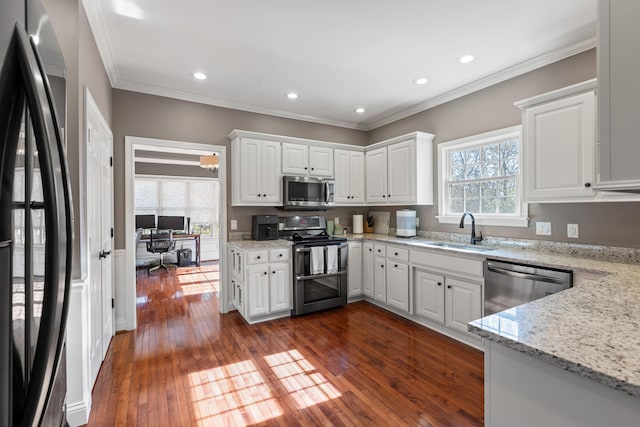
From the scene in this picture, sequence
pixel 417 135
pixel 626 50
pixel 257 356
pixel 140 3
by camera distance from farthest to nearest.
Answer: pixel 417 135
pixel 257 356
pixel 140 3
pixel 626 50

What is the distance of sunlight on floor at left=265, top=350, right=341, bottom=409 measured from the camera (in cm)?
214

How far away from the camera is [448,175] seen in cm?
388

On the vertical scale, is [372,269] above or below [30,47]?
below

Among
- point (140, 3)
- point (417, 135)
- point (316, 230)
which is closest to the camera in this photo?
point (140, 3)

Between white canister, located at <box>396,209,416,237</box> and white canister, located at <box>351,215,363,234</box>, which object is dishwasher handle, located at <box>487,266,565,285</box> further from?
white canister, located at <box>351,215,363,234</box>

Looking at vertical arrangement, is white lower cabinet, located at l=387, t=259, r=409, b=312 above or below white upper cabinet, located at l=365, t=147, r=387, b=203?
below

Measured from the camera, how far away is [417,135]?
12.5ft

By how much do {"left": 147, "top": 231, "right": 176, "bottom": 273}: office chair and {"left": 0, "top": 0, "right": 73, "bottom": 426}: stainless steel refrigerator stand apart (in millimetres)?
6396

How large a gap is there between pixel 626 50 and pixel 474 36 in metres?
1.77

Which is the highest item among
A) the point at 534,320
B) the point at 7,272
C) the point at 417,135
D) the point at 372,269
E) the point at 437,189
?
the point at 417,135

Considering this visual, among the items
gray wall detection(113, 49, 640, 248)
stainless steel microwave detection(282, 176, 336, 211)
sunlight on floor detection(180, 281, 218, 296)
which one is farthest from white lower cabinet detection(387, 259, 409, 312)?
sunlight on floor detection(180, 281, 218, 296)

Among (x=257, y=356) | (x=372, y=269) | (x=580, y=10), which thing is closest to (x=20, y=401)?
(x=257, y=356)

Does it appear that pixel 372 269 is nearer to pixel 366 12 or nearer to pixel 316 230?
pixel 316 230

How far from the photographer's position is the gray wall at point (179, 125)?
332cm
